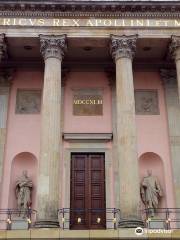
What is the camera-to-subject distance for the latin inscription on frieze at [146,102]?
87.2 ft

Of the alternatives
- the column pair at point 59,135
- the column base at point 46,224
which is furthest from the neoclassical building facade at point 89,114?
the column base at point 46,224

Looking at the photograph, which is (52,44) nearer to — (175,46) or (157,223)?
(175,46)

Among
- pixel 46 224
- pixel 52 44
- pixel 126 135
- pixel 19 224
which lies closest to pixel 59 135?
pixel 126 135

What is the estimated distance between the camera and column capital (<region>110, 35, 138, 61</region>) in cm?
2381

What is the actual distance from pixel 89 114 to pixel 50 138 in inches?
194

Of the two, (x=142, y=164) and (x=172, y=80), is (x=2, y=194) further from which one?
(x=172, y=80)

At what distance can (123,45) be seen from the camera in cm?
2388

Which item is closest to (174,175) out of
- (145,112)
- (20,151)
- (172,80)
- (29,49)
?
(145,112)

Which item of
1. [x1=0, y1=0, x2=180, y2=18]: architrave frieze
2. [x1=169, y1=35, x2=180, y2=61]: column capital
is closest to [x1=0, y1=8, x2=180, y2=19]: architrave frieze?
[x1=0, y1=0, x2=180, y2=18]: architrave frieze

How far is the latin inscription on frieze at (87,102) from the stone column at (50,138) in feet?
11.3

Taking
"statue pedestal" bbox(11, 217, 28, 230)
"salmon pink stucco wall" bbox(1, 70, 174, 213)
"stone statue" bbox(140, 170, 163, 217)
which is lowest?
"statue pedestal" bbox(11, 217, 28, 230)

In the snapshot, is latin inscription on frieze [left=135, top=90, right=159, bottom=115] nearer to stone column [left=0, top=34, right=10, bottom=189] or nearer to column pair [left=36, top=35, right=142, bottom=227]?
column pair [left=36, top=35, right=142, bottom=227]

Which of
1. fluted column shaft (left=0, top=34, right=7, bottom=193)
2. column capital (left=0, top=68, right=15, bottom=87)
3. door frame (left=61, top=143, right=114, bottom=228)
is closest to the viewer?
door frame (left=61, top=143, right=114, bottom=228)

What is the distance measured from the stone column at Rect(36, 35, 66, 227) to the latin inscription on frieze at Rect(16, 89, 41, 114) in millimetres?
3545
